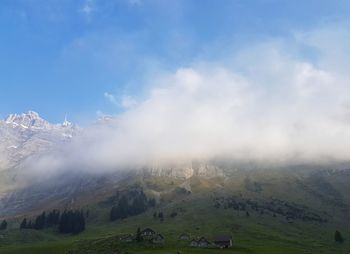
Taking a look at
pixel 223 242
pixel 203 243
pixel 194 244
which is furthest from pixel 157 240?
pixel 223 242

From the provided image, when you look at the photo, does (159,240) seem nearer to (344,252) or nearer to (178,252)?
(178,252)

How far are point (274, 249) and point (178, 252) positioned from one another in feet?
Answer: 154

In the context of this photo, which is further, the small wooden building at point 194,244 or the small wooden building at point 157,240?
the small wooden building at point 157,240

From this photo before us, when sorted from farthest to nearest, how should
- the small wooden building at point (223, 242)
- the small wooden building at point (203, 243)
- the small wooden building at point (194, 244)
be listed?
the small wooden building at point (223, 242)
the small wooden building at point (203, 243)
the small wooden building at point (194, 244)

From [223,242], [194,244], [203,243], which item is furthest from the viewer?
[223,242]

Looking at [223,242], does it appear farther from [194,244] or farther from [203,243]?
[194,244]

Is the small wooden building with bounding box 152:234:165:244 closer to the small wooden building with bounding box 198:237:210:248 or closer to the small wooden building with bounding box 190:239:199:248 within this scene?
the small wooden building with bounding box 190:239:199:248

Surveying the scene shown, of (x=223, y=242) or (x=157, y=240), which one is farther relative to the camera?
(x=223, y=242)

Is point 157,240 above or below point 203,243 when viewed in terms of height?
above

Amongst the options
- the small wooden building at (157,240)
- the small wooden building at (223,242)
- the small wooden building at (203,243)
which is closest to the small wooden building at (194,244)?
the small wooden building at (203,243)

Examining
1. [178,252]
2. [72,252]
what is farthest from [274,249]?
[72,252]

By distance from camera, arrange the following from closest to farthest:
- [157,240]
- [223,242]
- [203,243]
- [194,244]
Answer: [194,244]
[203,243]
[157,240]
[223,242]

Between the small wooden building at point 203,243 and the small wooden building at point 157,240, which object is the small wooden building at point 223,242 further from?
the small wooden building at point 157,240

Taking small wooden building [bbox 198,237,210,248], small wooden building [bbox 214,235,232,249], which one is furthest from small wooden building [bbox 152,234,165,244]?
small wooden building [bbox 214,235,232,249]
